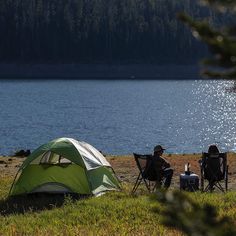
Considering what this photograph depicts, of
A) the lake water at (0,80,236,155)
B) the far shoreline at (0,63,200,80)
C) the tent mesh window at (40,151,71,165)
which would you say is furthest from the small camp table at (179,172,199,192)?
the far shoreline at (0,63,200,80)

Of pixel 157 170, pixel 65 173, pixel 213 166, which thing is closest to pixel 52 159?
pixel 65 173

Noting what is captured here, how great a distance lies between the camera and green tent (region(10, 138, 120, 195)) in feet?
42.1

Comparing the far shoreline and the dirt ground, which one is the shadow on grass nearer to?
the dirt ground

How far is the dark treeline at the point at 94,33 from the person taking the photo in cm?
15875

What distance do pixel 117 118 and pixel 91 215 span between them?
54.3 m

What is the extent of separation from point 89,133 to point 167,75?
336 feet

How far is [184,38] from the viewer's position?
6678 inches

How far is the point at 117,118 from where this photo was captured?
210ft

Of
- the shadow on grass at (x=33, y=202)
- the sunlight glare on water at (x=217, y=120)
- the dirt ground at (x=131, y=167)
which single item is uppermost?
the shadow on grass at (x=33, y=202)

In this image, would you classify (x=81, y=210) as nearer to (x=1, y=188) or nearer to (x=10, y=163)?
(x=1, y=188)

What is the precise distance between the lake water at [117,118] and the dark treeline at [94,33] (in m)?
41.4

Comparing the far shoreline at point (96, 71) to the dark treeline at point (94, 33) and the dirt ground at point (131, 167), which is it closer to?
A: the dark treeline at point (94, 33)

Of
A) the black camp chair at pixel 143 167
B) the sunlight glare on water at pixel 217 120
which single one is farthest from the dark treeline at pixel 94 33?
the black camp chair at pixel 143 167

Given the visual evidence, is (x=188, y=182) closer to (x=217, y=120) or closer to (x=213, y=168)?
(x=213, y=168)
